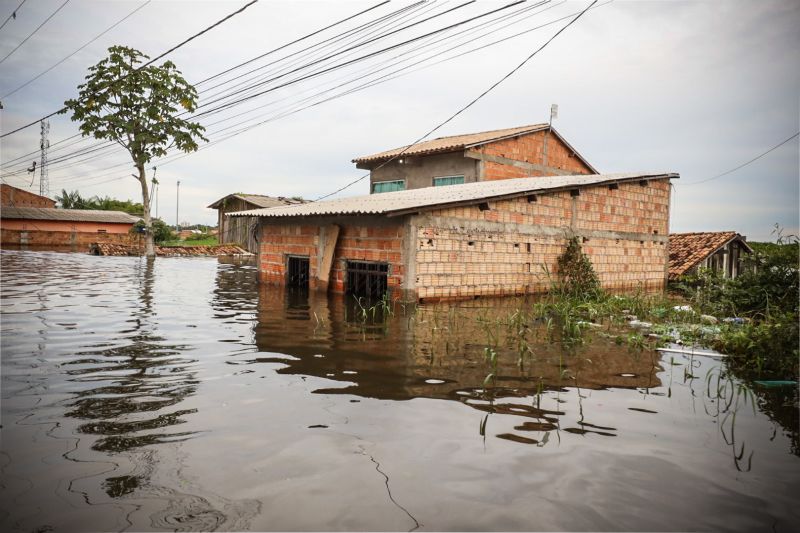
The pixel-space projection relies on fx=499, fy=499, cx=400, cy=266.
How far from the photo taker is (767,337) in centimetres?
630

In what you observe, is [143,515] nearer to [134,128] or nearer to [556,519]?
[556,519]

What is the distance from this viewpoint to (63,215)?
43750 mm

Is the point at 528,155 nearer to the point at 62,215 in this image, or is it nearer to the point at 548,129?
the point at 548,129

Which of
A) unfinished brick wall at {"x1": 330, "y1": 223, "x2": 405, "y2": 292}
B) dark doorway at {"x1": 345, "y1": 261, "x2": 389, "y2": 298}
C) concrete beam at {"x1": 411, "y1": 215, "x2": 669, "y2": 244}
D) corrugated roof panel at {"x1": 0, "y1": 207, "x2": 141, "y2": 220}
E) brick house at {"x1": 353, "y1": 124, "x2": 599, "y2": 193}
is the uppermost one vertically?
brick house at {"x1": 353, "y1": 124, "x2": 599, "y2": 193}

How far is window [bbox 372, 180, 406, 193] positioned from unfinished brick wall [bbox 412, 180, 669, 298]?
36.5ft

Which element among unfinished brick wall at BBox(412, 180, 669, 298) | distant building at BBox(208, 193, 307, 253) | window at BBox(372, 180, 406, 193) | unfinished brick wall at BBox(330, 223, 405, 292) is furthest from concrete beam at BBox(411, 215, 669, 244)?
distant building at BBox(208, 193, 307, 253)

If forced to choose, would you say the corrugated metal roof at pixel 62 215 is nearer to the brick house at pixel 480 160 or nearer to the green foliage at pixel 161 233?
the green foliage at pixel 161 233

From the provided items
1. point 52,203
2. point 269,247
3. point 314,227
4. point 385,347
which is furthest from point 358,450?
point 52,203

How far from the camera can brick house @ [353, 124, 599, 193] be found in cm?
2205

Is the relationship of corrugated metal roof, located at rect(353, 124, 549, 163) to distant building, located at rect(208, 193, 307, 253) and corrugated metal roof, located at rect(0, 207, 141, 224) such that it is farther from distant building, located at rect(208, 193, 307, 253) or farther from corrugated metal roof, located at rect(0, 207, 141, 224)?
corrugated metal roof, located at rect(0, 207, 141, 224)

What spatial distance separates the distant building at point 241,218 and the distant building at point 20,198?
947 inches

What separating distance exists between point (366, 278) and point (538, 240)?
5144 millimetres

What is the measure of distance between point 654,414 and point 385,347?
3534 millimetres

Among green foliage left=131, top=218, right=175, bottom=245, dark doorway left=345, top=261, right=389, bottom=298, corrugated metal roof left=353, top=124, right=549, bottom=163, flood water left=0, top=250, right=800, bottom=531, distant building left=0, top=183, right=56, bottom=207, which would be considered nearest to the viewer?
flood water left=0, top=250, right=800, bottom=531
